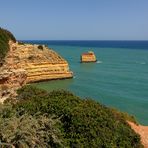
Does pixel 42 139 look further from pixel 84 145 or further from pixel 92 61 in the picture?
pixel 92 61

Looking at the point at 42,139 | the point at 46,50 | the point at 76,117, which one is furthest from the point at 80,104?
the point at 46,50

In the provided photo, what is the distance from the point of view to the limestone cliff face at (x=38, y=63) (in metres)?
57.2

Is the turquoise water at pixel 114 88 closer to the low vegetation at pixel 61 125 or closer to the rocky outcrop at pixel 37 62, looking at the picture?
the rocky outcrop at pixel 37 62

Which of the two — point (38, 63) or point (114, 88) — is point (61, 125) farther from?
point (38, 63)

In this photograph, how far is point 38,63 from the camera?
2312 inches

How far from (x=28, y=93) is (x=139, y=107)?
22584 mm

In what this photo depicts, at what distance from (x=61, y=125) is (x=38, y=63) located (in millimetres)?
45952

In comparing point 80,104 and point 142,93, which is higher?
point 80,104

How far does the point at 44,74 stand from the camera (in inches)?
2325

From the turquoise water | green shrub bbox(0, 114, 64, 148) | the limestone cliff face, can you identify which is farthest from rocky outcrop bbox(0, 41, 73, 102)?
green shrub bbox(0, 114, 64, 148)

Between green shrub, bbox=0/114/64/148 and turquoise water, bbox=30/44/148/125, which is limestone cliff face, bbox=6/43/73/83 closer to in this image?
turquoise water, bbox=30/44/148/125

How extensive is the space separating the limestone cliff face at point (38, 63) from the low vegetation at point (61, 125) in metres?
40.9

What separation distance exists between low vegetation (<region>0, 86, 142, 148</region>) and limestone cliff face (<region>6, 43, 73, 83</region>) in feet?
134

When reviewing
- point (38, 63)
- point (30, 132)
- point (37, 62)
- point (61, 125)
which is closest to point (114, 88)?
point (38, 63)
